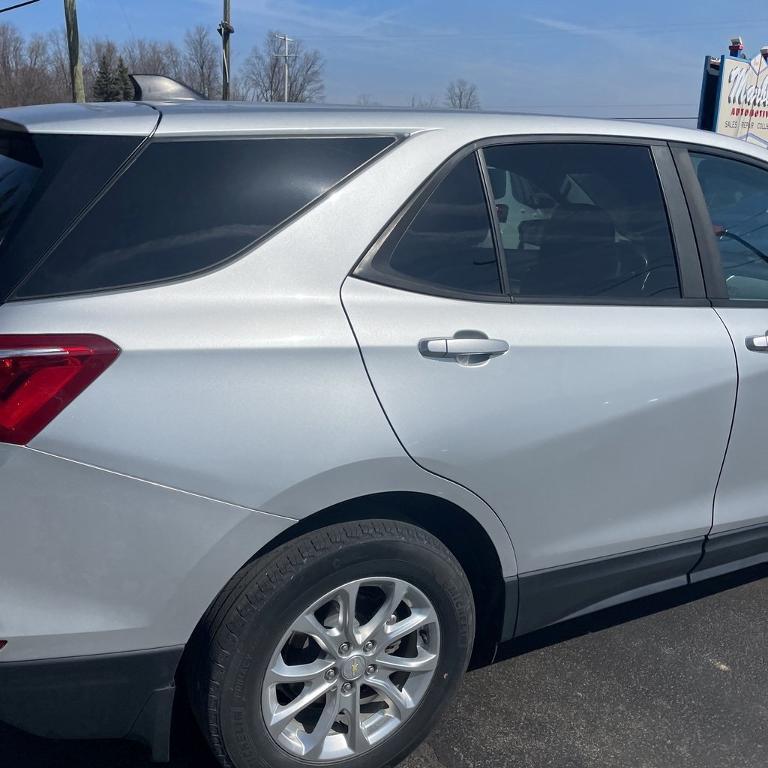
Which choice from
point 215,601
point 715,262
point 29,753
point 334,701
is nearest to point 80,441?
point 215,601

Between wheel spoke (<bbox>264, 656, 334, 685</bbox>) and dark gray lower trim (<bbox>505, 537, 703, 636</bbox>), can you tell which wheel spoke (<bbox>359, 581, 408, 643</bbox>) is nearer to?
wheel spoke (<bbox>264, 656, 334, 685</bbox>)

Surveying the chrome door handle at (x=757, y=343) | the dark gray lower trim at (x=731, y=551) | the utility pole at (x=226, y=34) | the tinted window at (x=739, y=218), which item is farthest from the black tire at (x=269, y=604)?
the utility pole at (x=226, y=34)

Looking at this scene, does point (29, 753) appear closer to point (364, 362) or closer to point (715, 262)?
point (364, 362)

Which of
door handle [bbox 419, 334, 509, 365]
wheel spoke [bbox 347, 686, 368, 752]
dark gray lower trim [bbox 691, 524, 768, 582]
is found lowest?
wheel spoke [bbox 347, 686, 368, 752]

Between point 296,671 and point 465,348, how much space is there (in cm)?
92

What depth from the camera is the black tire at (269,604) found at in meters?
1.93

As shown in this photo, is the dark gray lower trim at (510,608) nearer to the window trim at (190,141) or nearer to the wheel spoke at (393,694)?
the wheel spoke at (393,694)

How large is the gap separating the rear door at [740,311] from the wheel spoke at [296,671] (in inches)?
56.4

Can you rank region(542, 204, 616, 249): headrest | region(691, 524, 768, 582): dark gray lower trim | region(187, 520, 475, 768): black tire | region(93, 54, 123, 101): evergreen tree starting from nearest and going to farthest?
region(187, 520, 475, 768): black tire → region(542, 204, 616, 249): headrest → region(691, 524, 768, 582): dark gray lower trim → region(93, 54, 123, 101): evergreen tree

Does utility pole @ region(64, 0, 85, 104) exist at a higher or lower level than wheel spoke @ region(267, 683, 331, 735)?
higher

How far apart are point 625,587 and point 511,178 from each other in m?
1.33

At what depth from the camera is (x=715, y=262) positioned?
275 centimetres

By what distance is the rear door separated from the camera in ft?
8.87

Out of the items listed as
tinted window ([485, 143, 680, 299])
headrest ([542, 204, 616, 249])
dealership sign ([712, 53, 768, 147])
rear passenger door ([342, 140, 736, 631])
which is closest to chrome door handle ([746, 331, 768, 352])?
rear passenger door ([342, 140, 736, 631])
